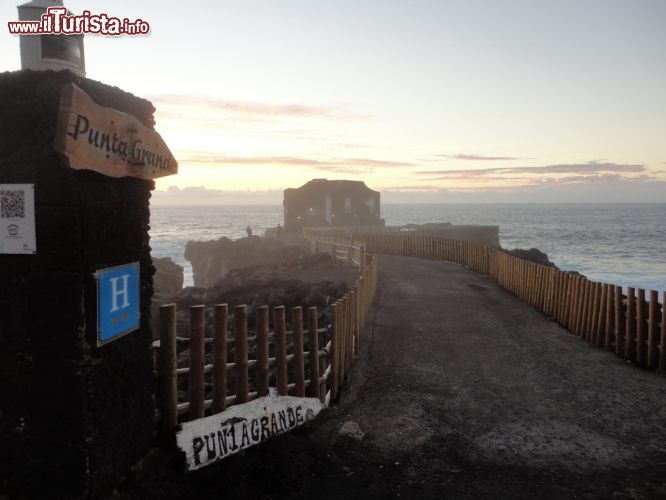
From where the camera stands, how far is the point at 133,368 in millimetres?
4273

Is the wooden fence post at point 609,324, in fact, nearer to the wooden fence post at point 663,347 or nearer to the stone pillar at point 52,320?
the wooden fence post at point 663,347

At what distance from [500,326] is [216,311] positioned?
7.79 metres

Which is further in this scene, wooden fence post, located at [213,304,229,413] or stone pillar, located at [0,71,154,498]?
wooden fence post, located at [213,304,229,413]

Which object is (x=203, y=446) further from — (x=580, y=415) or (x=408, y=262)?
(x=408, y=262)

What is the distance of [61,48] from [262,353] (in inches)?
137

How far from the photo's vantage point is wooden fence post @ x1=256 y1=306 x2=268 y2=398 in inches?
223

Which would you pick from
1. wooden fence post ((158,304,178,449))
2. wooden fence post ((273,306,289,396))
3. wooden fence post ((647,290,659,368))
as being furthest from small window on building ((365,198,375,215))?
wooden fence post ((158,304,178,449))

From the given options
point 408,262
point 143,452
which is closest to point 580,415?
point 143,452

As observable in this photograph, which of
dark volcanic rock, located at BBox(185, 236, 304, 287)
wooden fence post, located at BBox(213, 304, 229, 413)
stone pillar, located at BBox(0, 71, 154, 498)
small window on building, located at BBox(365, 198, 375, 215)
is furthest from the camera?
small window on building, located at BBox(365, 198, 375, 215)

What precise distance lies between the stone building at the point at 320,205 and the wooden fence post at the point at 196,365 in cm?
4902

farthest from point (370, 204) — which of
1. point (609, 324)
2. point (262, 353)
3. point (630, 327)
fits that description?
point (262, 353)

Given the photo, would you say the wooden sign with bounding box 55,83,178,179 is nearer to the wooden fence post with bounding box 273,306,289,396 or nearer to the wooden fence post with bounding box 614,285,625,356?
the wooden fence post with bounding box 273,306,289,396

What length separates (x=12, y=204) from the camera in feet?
11.8

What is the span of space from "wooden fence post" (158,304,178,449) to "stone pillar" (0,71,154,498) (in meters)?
0.79
